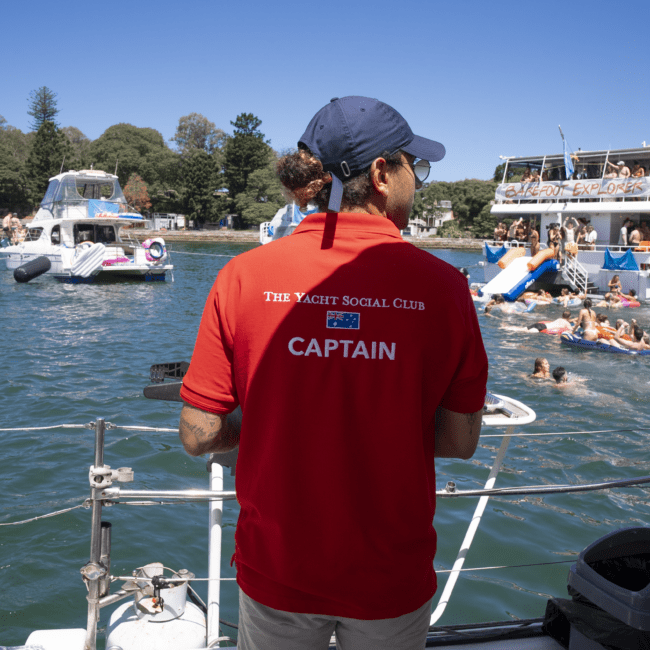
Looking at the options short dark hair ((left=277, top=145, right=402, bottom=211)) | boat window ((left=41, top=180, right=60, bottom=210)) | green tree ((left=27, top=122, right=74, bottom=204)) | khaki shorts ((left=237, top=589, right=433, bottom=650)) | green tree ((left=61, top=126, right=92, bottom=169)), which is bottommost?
khaki shorts ((left=237, top=589, right=433, bottom=650))

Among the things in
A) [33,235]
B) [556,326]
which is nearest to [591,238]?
[556,326]

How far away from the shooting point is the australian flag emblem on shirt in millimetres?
1325

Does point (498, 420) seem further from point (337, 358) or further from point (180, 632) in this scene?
point (180, 632)

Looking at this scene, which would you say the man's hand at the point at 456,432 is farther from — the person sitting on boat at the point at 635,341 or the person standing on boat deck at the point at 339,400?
the person sitting on boat at the point at 635,341

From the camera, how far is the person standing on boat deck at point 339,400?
134cm

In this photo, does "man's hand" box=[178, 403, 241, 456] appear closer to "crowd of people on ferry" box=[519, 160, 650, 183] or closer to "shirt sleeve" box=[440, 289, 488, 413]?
"shirt sleeve" box=[440, 289, 488, 413]

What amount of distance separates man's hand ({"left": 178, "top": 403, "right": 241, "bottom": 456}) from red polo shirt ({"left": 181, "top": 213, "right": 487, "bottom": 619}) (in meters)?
0.13

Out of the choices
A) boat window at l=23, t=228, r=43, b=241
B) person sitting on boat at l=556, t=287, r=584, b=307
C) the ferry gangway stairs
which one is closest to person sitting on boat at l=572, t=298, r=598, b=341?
person sitting on boat at l=556, t=287, r=584, b=307

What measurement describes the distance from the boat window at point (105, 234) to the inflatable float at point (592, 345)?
2174cm

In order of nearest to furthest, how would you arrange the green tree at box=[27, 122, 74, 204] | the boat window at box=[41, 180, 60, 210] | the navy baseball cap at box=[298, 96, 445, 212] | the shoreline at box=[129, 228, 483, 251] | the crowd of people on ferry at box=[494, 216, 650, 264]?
the navy baseball cap at box=[298, 96, 445, 212]
the crowd of people on ferry at box=[494, 216, 650, 264]
the boat window at box=[41, 180, 60, 210]
the shoreline at box=[129, 228, 483, 251]
the green tree at box=[27, 122, 74, 204]

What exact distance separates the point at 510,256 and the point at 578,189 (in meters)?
4.57

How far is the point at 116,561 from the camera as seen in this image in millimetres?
5723

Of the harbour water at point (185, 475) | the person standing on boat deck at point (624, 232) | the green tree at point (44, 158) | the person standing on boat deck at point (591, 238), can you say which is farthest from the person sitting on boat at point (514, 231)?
the green tree at point (44, 158)

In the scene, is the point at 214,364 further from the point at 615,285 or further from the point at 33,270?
the point at 615,285
